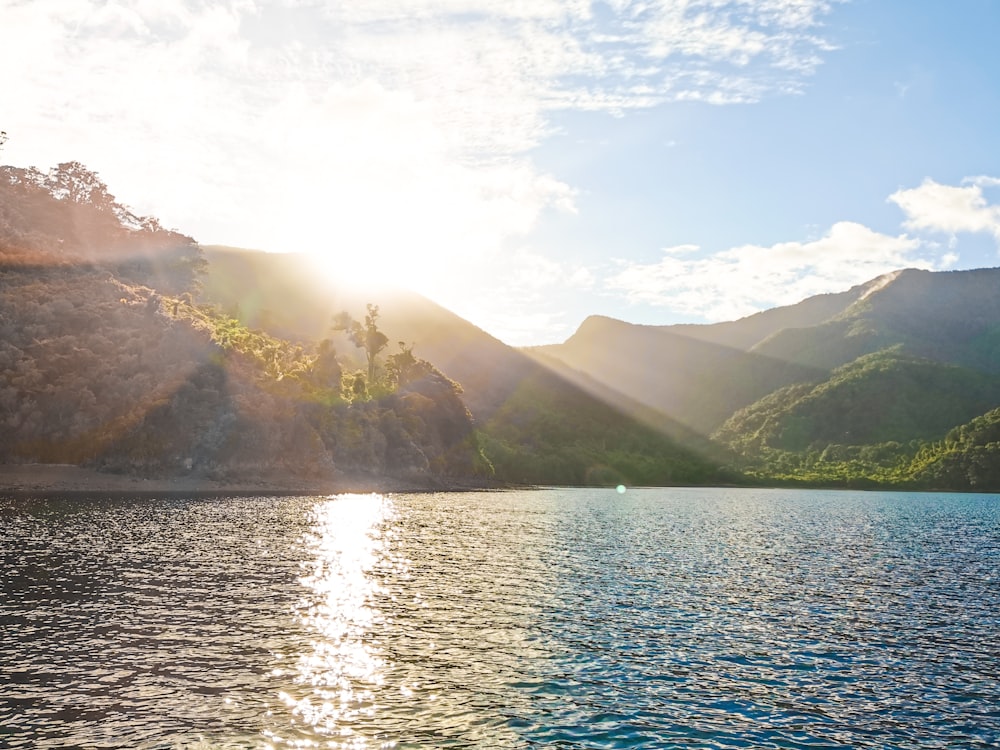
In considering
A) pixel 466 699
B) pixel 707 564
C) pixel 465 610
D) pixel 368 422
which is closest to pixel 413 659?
pixel 466 699

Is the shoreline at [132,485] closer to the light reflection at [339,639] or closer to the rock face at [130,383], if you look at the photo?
the rock face at [130,383]

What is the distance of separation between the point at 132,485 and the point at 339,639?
361 ft

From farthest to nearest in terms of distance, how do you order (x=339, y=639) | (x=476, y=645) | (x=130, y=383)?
(x=130, y=383) → (x=339, y=639) → (x=476, y=645)

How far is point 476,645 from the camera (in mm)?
31781

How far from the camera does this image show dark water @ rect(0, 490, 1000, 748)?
2198 centimetres

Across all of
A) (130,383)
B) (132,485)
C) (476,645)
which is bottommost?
(132,485)

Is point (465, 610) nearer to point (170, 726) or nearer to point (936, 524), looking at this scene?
point (170, 726)

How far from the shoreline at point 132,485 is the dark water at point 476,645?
49586mm

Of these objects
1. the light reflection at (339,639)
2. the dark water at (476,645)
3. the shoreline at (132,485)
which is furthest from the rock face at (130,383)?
the light reflection at (339,639)

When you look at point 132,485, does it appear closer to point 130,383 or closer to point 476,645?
point 130,383

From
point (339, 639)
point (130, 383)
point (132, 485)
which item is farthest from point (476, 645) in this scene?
point (130, 383)

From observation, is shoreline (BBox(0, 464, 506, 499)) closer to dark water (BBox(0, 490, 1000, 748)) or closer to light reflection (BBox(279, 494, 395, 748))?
dark water (BBox(0, 490, 1000, 748))

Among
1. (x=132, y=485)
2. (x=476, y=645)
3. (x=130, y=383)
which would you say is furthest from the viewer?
(x=130, y=383)

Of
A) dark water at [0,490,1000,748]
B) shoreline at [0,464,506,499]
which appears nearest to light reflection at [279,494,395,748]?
dark water at [0,490,1000,748]
